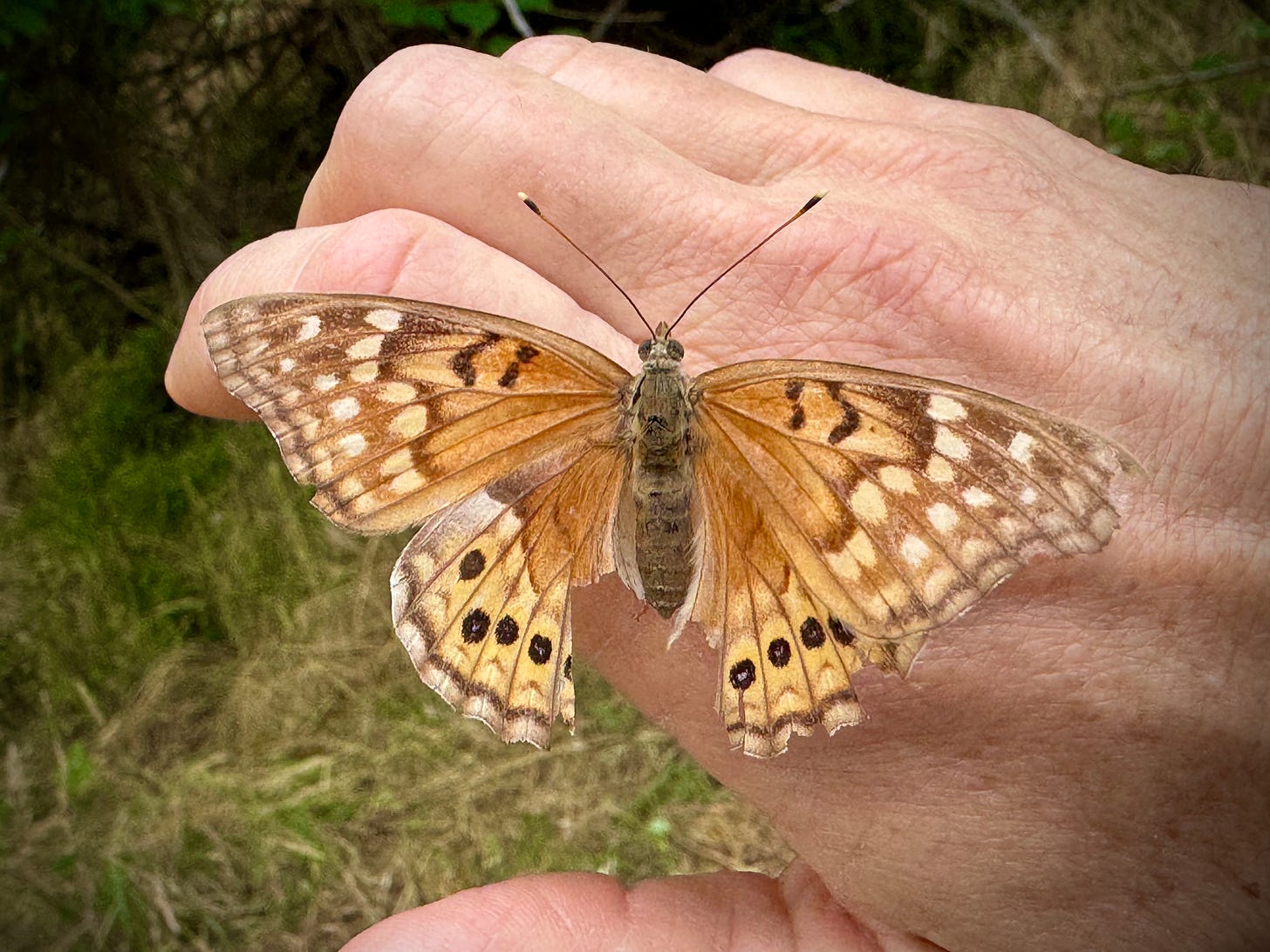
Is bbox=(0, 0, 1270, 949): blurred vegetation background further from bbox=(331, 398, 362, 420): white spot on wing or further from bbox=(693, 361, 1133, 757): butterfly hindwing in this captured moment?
bbox=(331, 398, 362, 420): white spot on wing

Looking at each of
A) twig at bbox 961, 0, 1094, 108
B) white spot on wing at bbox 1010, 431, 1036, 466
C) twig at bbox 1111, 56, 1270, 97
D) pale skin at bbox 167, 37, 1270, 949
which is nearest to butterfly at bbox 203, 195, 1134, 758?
white spot on wing at bbox 1010, 431, 1036, 466

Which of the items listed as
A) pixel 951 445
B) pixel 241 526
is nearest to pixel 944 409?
pixel 951 445

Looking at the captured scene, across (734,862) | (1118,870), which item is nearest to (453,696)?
(1118,870)

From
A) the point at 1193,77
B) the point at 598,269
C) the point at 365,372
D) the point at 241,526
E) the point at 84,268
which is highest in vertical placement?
the point at 84,268

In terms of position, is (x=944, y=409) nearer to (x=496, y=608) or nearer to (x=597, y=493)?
(x=597, y=493)

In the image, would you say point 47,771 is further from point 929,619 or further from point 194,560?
point 929,619
